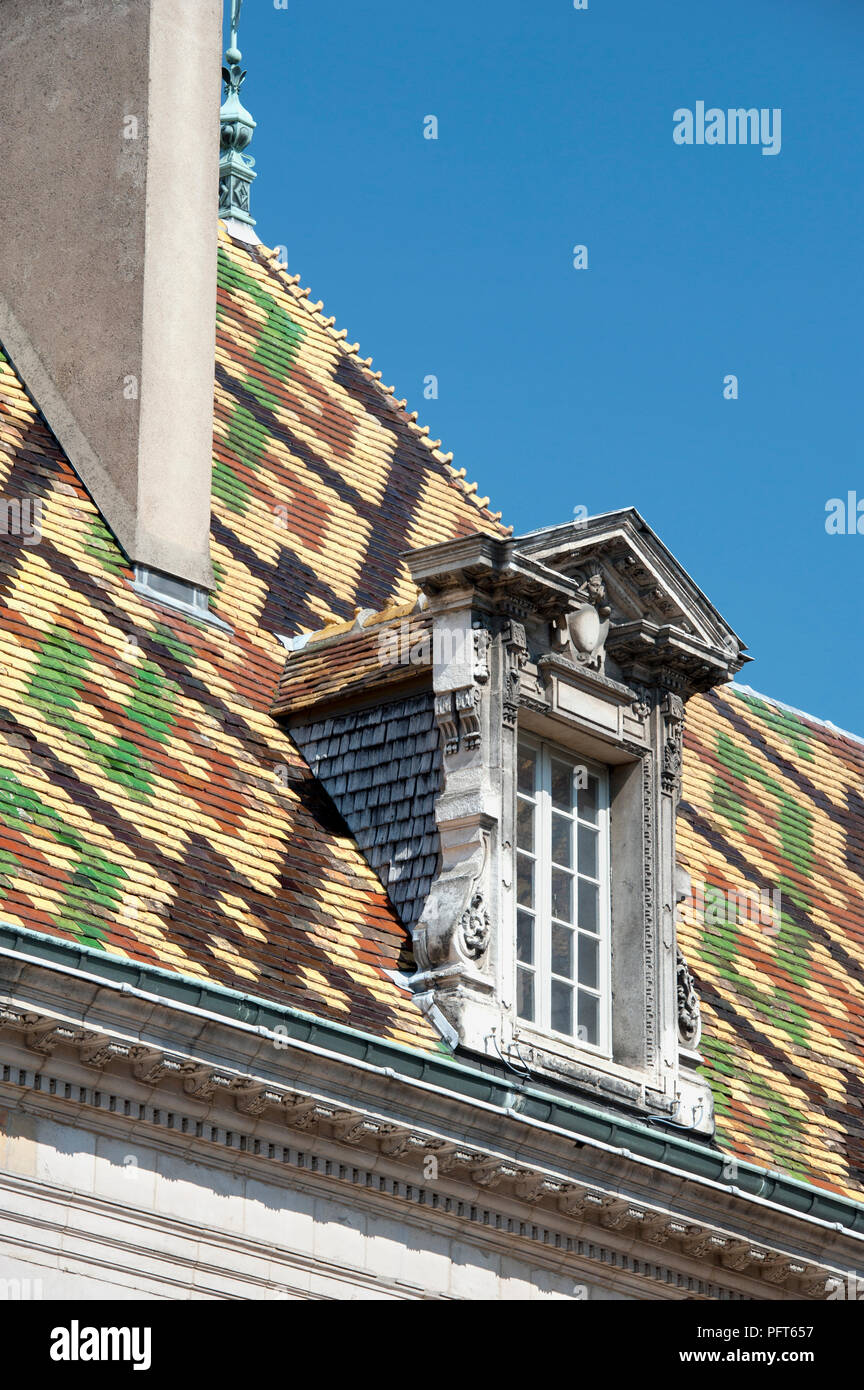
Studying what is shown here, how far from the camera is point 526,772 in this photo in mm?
17031

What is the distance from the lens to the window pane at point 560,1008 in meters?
16.5

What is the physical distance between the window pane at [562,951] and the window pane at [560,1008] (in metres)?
0.09

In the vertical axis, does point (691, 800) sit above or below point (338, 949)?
above

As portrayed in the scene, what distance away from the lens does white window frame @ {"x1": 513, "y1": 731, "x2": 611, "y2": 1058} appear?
642 inches

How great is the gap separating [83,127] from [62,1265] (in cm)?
797

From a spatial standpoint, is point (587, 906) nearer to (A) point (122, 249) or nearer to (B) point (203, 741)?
(B) point (203, 741)

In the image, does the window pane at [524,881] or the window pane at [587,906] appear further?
the window pane at [587,906]

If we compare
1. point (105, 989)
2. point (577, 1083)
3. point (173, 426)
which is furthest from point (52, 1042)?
point (173, 426)

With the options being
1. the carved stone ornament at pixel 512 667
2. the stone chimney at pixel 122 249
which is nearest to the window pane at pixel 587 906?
the carved stone ornament at pixel 512 667

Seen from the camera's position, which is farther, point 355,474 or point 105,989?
point 355,474

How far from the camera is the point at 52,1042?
43.0 feet

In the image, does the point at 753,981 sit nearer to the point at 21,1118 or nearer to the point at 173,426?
the point at 173,426

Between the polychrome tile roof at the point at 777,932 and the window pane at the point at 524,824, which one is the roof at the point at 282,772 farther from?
the window pane at the point at 524,824

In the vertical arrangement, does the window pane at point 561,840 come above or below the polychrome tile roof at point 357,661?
below
